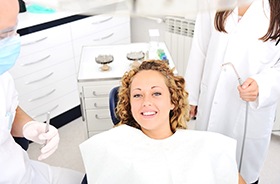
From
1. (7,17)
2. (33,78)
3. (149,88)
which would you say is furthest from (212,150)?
(33,78)

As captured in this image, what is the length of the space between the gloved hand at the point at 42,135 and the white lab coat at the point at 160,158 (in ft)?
0.52

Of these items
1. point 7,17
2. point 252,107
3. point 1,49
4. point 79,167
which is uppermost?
point 7,17

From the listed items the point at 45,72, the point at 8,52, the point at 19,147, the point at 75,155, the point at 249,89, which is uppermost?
the point at 8,52

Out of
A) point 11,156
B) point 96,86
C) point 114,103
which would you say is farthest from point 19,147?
point 96,86

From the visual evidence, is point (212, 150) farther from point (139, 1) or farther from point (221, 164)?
point (139, 1)

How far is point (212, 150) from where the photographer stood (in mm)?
1247

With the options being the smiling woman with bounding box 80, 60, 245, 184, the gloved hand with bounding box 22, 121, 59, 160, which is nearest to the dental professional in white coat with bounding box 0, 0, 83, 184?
the gloved hand with bounding box 22, 121, 59, 160

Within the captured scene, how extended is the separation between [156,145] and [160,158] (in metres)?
0.07

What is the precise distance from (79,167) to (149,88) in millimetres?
1105

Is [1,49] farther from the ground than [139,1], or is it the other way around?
[139,1]

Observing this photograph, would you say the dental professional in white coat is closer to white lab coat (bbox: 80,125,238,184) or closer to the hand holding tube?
white lab coat (bbox: 80,125,238,184)

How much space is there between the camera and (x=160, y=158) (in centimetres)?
124

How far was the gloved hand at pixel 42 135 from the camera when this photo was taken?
117cm

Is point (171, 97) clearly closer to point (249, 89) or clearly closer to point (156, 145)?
point (156, 145)
